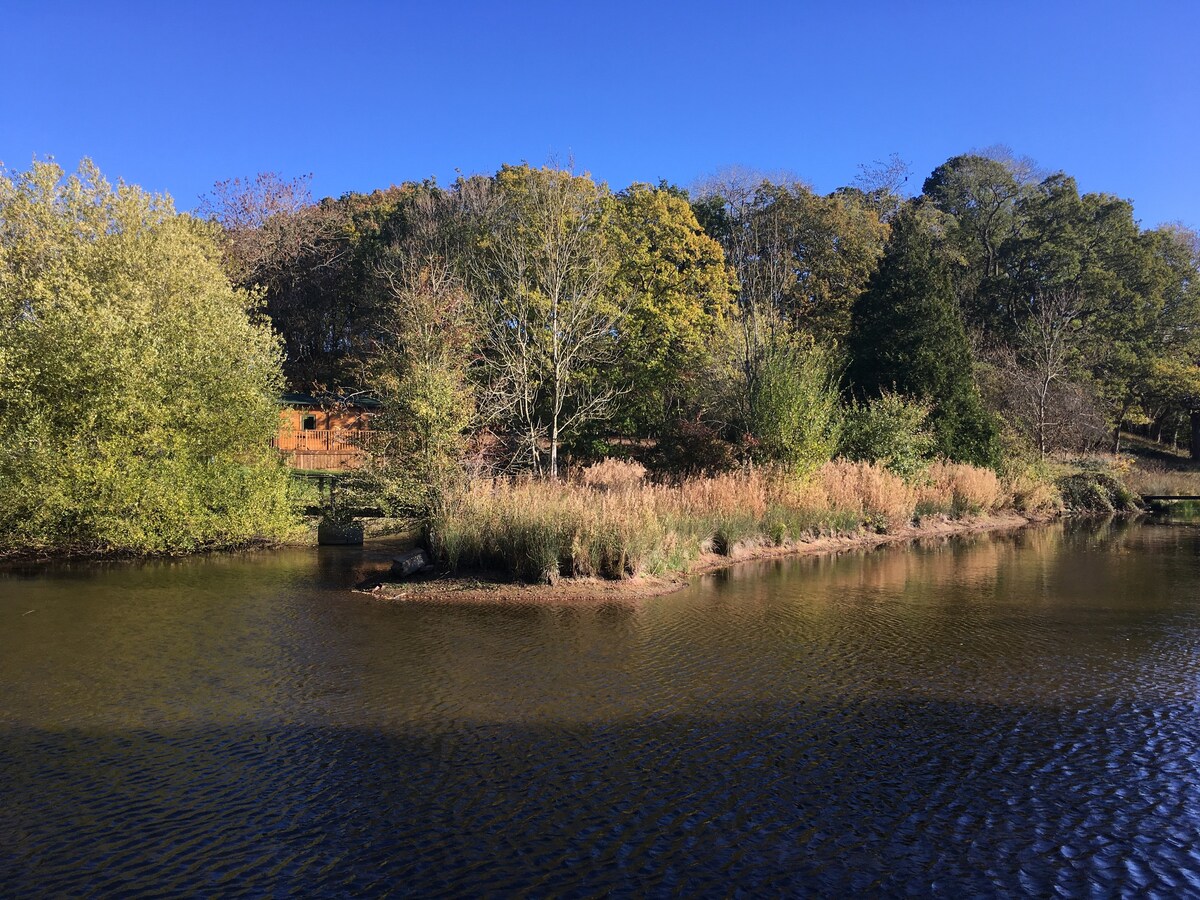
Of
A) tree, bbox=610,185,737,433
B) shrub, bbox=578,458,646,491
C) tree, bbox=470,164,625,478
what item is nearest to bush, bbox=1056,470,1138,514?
tree, bbox=610,185,737,433

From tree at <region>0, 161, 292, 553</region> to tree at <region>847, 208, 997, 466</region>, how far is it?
19.5m

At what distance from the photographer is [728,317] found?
32.7 metres

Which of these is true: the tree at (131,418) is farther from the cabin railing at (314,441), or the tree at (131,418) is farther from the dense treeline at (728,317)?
the cabin railing at (314,441)

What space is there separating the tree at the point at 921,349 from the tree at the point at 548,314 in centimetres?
1015

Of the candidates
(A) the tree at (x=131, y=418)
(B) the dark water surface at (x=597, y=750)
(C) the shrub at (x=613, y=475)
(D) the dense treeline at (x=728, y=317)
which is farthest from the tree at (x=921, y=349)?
(A) the tree at (x=131, y=418)

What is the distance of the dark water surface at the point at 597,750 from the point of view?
4773 millimetres

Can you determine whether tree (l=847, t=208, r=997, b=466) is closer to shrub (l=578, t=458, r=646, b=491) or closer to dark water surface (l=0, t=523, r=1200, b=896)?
shrub (l=578, t=458, r=646, b=491)

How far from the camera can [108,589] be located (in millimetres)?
13578

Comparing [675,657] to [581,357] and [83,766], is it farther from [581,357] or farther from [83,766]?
[581,357]

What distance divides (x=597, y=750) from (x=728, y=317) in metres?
27.9

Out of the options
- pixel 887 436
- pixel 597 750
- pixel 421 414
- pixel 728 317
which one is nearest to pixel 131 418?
pixel 421 414

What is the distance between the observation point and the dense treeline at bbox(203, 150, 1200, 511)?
861 inches

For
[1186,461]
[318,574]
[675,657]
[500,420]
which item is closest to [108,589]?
[318,574]

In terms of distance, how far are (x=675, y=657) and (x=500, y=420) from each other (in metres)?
15.2
